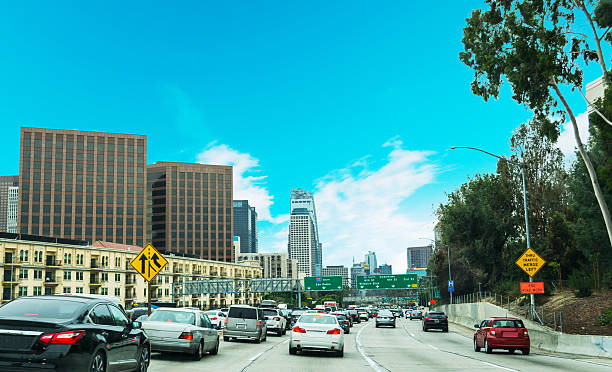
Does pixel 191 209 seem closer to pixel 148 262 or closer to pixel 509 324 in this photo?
pixel 148 262

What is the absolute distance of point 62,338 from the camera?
890cm

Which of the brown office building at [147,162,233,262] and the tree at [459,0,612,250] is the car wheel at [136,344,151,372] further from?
the brown office building at [147,162,233,262]

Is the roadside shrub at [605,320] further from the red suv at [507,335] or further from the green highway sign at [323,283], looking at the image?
the green highway sign at [323,283]

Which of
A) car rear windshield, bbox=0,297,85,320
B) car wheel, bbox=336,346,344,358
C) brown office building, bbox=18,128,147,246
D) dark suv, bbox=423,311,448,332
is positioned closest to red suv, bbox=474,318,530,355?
car wheel, bbox=336,346,344,358

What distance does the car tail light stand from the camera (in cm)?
878

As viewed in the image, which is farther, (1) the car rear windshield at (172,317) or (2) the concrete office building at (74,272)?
(2) the concrete office building at (74,272)

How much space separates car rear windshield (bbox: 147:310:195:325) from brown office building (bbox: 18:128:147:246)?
126 metres

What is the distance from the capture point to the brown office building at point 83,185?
136 meters

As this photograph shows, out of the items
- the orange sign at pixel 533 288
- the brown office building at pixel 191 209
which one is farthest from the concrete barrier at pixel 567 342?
the brown office building at pixel 191 209

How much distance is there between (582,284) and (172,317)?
26.4 meters

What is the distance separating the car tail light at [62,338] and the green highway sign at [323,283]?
8885 centimetres

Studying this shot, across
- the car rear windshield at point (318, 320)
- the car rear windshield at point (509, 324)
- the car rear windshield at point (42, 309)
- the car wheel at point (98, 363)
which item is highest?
the car rear windshield at point (42, 309)

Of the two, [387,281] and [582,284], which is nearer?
[582,284]

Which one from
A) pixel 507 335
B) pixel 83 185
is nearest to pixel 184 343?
pixel 507 335
